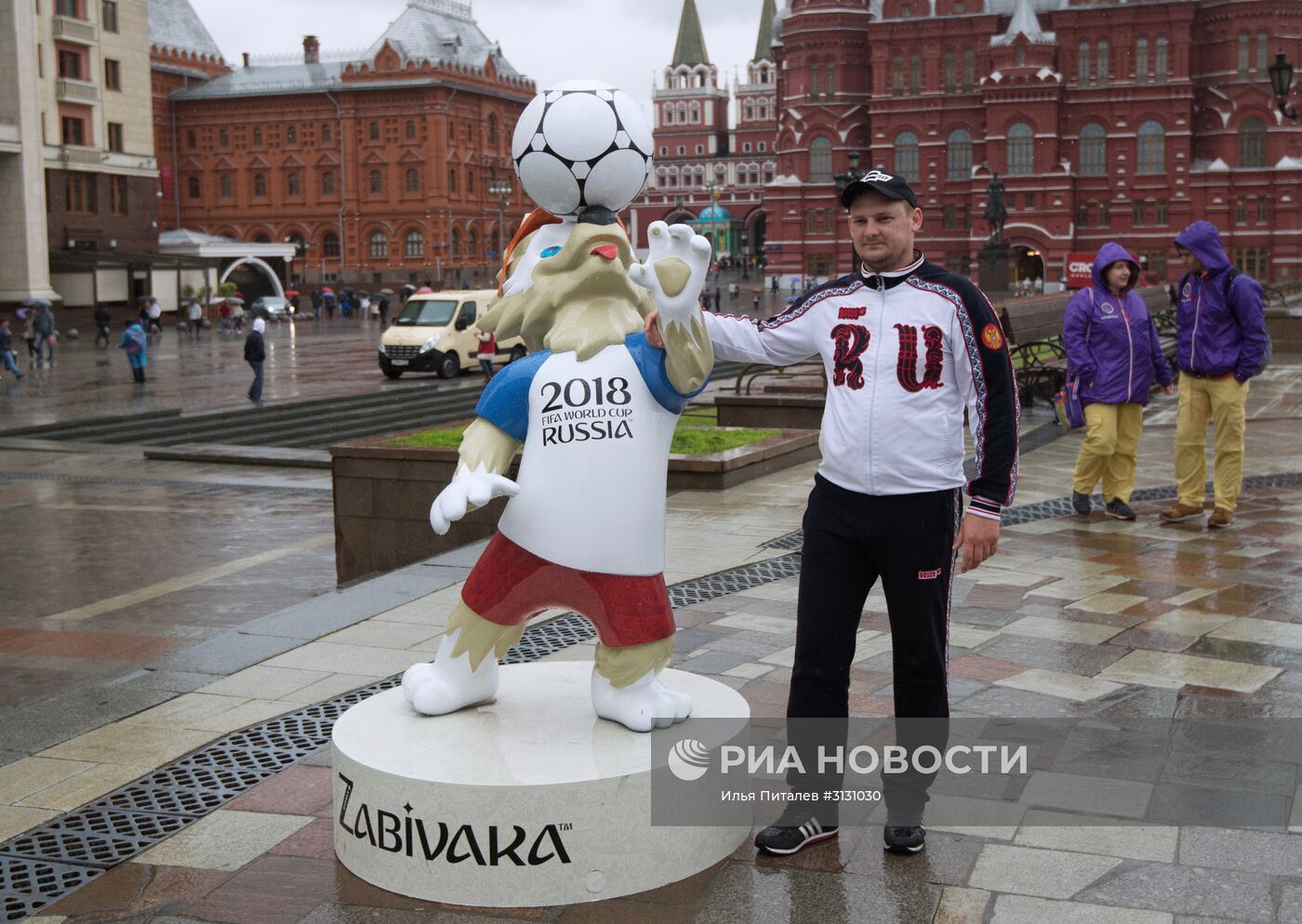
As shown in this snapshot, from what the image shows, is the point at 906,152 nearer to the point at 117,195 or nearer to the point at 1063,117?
the point at 1063,117

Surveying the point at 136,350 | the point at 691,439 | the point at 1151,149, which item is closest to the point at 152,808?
the point at 691,439

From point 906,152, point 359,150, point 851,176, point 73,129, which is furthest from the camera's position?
point 359,150

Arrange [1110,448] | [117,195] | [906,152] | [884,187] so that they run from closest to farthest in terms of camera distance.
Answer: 1. [884,187]
2. [1110,448]
3. [117,195]
4. [906,152]

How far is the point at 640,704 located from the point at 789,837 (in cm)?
57

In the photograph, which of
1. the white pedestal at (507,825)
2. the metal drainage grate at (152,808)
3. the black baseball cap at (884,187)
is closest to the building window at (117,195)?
the metal drainage grate at (152,808)

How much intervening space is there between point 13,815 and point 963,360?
3184mm

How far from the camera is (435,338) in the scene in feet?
84.0

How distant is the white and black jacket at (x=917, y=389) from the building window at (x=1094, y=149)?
69.4m

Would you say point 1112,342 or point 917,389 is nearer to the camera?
point 917,389

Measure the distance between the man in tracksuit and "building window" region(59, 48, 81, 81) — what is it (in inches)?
2134

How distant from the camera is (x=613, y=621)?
13.2 ft

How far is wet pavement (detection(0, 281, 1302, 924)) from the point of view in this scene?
3.59 metres

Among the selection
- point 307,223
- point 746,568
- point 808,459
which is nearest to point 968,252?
point 307,223

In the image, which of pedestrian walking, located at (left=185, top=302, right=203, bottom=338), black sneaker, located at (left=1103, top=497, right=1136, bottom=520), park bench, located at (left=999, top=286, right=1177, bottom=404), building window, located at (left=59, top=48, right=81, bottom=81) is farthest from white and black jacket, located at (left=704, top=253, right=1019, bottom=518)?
building window, located at (left=59, top=48, right=81, bottom=81)
